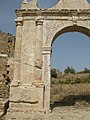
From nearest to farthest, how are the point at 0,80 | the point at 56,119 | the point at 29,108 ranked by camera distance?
1. the point at 56,119
2. the point at 29,108
3. the point at 0,80

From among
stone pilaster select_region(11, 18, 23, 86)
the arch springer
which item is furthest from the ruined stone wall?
the arch springer

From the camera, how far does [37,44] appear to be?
32.2 ft

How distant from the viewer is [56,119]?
789 centimetres

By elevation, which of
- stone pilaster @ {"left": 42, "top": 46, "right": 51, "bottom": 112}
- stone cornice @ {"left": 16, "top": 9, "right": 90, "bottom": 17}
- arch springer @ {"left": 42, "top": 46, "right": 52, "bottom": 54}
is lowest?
stone pilaster @ {"left": 42, "top": 46, "right": 51, "bottom": 112}

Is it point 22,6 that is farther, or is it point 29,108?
point 22,6

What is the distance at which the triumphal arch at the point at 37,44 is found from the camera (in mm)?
9273

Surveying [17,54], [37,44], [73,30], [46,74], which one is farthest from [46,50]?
[73,30]

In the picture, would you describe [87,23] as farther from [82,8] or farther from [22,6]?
[22,6]

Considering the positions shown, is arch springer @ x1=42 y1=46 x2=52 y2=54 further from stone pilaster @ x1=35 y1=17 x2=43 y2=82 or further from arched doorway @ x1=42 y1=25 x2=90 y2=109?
stone pilaster @ x1=35 y1=17 x2=43 y2=82

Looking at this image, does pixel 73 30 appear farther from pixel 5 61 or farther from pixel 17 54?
pixel 5 61

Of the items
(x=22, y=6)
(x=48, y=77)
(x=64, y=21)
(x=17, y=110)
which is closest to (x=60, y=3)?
(x=64, y=21)

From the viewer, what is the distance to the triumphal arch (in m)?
9.27

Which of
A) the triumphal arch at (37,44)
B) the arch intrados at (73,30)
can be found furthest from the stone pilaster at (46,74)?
the arch intrados at (73,30)

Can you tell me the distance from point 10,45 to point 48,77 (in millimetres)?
8708
